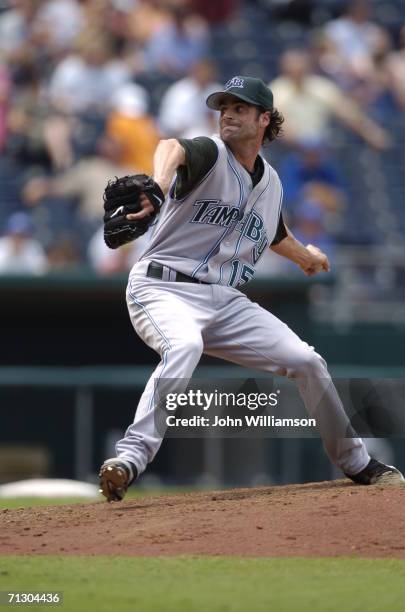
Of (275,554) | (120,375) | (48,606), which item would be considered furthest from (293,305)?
(48,606)

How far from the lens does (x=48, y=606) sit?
394 cm

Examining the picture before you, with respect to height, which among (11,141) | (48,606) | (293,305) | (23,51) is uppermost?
(23,51)

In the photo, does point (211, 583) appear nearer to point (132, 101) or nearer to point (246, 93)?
point (246, 93)

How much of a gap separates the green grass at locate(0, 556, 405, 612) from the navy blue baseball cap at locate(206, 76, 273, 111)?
2106 mm

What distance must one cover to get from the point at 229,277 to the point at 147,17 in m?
8.99

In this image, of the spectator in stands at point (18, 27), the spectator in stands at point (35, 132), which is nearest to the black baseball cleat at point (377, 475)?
the spectator in stands at point (35, 132)

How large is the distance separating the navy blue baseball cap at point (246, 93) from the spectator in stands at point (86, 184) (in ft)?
20.0

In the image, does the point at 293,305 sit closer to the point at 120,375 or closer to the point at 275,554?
the point at 120,375

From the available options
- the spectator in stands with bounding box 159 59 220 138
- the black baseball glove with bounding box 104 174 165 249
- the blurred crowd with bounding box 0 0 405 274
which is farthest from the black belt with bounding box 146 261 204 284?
the spectator in stands with bounding box 159 59 220 138

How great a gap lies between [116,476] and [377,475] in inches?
59.1

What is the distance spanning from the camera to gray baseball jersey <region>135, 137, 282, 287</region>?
5578 mm

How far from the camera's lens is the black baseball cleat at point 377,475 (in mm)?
5961

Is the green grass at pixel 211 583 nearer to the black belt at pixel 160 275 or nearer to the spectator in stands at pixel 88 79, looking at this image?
the black belt at pixel 160 275

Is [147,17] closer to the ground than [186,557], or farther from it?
farther from it
